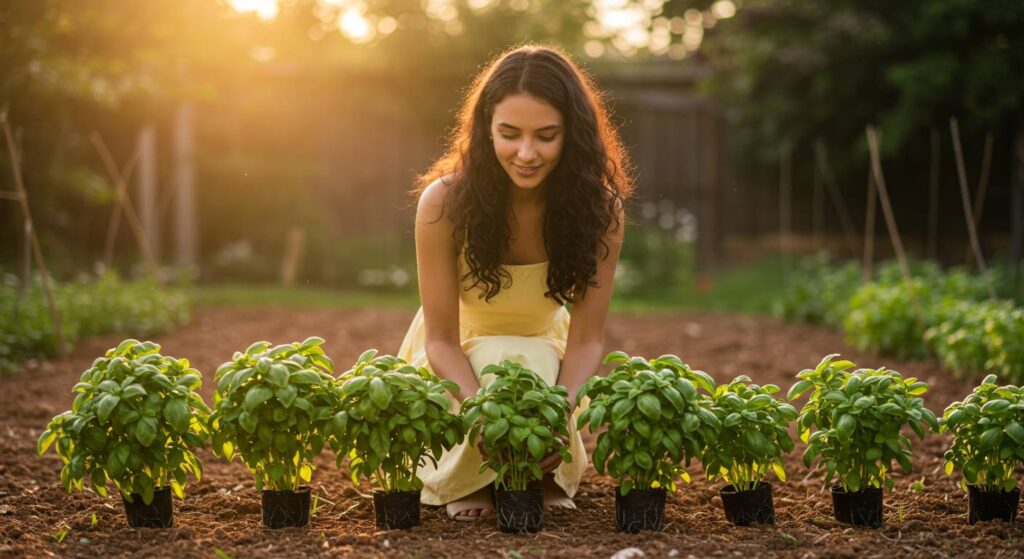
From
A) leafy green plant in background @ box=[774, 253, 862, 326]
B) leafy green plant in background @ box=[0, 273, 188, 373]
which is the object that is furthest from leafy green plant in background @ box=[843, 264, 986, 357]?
leafy green plant in background @ box=[0, 273, 188, 373]

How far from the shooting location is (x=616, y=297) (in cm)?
975

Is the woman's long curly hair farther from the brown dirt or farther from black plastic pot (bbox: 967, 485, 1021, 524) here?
black plastic pot (bbox: 967, 485, 1021, 524)

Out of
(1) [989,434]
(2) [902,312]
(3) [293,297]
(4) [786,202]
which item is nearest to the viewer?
(1) [989,434]

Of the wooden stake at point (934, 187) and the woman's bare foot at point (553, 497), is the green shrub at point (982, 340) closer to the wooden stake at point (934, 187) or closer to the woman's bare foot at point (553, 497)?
the wooden stake at point (934, 187)

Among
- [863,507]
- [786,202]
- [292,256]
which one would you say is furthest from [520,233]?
[786,202]

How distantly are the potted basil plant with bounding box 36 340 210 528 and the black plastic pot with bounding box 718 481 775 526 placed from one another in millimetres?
A: 1443

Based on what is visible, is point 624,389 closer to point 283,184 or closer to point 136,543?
point 136,543

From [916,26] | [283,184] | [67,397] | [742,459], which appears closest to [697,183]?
[916,26]

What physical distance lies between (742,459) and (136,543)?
5.22ft

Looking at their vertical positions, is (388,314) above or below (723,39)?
below

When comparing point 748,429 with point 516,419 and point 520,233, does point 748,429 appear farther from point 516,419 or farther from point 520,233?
point 520,233

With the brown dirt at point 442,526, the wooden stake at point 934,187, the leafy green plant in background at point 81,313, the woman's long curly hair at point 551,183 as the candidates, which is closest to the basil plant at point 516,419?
the brown dirt at point 442,526

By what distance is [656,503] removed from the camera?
2.60 m

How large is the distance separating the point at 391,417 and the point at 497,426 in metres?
0.27
